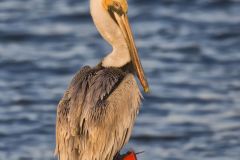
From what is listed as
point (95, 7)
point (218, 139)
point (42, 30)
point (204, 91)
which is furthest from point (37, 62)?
point (95, 7)

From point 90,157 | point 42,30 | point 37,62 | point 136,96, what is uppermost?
point 42,30

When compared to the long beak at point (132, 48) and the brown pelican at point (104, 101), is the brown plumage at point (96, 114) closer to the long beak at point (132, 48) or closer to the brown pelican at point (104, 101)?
the brown pelican at point (104, 101)

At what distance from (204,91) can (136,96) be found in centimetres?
698

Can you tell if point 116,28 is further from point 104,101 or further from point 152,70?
point 152,70

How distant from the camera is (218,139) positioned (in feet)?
49.2

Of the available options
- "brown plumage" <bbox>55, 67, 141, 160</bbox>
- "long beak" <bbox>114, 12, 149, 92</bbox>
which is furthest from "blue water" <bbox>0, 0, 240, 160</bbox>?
"brown plumage" <bbox>55, 67, 141, 160</bbox>

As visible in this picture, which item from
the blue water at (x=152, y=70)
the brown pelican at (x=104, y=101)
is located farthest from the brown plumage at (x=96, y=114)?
the blue water at (x=152, y=70)

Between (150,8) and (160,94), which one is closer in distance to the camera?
(160,94)

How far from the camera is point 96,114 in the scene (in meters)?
9.38

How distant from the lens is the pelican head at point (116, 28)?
1005 centimetres

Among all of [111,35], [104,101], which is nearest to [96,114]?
[104,101]

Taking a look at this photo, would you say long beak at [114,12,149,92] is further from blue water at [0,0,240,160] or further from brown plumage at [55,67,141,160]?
blue water at [0,0,240,160]

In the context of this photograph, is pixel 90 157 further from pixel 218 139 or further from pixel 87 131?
pixel 218 139

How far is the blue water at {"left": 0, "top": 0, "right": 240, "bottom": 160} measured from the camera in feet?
49.2
